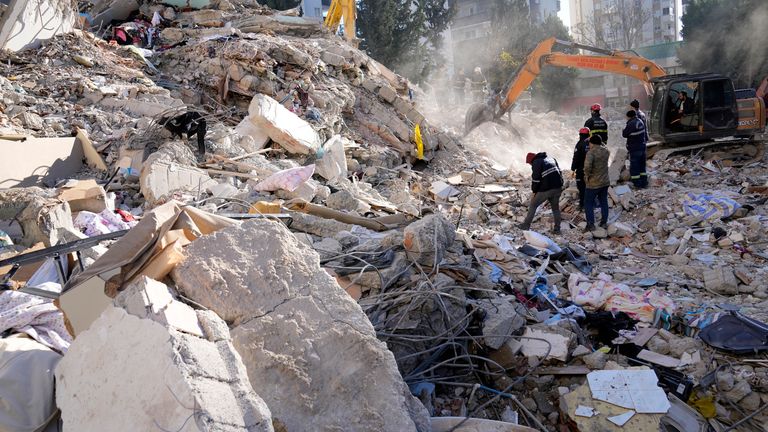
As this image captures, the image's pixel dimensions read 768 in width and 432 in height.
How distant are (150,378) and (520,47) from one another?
115 ft

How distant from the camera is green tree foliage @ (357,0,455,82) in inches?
1077

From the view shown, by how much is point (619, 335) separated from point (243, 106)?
9.48 metres

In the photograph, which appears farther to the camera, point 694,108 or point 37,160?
point 694,108

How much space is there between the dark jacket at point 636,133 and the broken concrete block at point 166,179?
667cm

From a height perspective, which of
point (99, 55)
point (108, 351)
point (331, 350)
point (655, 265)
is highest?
point (99, 55)

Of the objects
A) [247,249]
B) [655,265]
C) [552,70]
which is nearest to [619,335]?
[655,265]

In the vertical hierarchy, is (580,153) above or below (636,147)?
above

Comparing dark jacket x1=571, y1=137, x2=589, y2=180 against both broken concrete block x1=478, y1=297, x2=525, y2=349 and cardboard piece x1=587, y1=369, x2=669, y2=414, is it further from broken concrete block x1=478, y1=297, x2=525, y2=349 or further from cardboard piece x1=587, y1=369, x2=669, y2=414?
cardboard piece x1=587, y1=369, x2=669, y2=414

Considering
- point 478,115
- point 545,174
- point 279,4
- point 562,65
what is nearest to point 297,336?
point 545,174

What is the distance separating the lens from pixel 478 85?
101ft

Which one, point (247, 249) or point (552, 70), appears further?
point (552, 70)

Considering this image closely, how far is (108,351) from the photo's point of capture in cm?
245

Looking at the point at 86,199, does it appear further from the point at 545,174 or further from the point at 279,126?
the point at 545,174

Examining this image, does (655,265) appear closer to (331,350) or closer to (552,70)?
(331,350)
